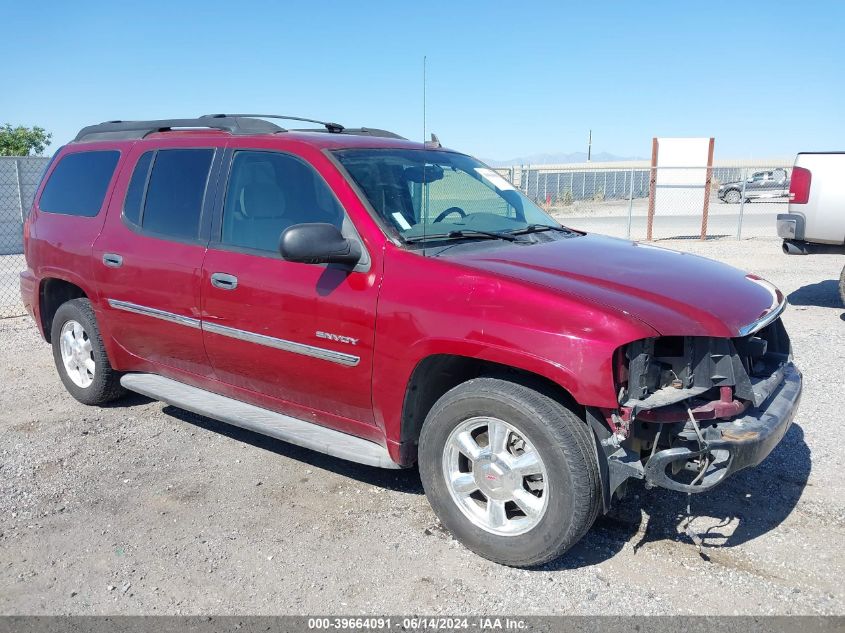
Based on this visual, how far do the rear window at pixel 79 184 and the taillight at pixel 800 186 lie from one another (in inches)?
304

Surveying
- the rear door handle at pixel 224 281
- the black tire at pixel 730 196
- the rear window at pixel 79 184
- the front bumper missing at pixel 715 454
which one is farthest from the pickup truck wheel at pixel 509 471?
the black tire at pixel 730 196

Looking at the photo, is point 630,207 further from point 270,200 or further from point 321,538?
point 321,538

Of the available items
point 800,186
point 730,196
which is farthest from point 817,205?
A: point 730,196

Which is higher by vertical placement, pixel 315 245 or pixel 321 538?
pixel 315 245

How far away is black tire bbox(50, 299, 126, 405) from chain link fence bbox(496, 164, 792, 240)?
10.5 ft

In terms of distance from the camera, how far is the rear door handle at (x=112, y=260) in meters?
4.95

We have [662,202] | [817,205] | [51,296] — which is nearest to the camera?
[51,296]

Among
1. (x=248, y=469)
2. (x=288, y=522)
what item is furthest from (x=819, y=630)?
(x=248, y=469)

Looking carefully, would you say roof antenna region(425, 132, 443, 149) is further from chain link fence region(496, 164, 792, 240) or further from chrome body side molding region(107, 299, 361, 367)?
chrome body side molding region(107, 299, 361, 367)

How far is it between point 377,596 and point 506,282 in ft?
4.88

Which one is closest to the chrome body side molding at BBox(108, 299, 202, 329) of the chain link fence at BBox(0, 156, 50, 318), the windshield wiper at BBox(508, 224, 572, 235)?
the windshield wiper at BBox(508, 224, 572, 235)

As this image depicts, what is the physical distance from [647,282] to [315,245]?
1.59 metres

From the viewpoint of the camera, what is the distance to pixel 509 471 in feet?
11.1

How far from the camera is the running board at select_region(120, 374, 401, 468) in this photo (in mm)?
3873
